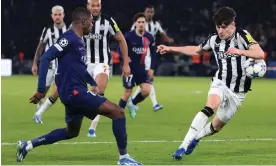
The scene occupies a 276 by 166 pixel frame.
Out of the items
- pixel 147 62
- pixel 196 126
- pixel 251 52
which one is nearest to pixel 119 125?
pixel 196 126

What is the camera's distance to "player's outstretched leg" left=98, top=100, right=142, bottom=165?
29.6 feet

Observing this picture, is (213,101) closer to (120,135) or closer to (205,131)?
(205,131)

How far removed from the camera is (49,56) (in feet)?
29.6

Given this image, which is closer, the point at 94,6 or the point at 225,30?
the point at 225,30

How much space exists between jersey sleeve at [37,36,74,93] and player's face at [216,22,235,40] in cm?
187

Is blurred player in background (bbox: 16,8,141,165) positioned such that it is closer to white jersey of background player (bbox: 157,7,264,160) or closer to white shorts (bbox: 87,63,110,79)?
white jersey of background player (bbox: 157,7,264,160)

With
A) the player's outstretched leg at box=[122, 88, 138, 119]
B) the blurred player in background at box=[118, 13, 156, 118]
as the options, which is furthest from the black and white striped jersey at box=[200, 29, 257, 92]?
the blurred player in background at box=[118, 13, 156, 118]

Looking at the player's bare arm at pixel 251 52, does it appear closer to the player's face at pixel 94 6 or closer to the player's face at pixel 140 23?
the player's face at pixel 94 6

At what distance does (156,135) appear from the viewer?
1266cm

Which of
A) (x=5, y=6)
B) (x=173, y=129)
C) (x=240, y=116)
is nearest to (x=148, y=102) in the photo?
(x=240, y=116)

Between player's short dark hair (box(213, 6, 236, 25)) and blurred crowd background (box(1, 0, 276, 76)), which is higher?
player's short dark hair (box(213, 6, 236, 25))

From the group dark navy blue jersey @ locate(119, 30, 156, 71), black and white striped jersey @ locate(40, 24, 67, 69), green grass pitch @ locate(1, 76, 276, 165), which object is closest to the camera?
green grass pitch @ locate(1, 76, 276, 165)

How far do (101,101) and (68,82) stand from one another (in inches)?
15.8

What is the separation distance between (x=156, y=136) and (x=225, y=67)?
8.27 ft
